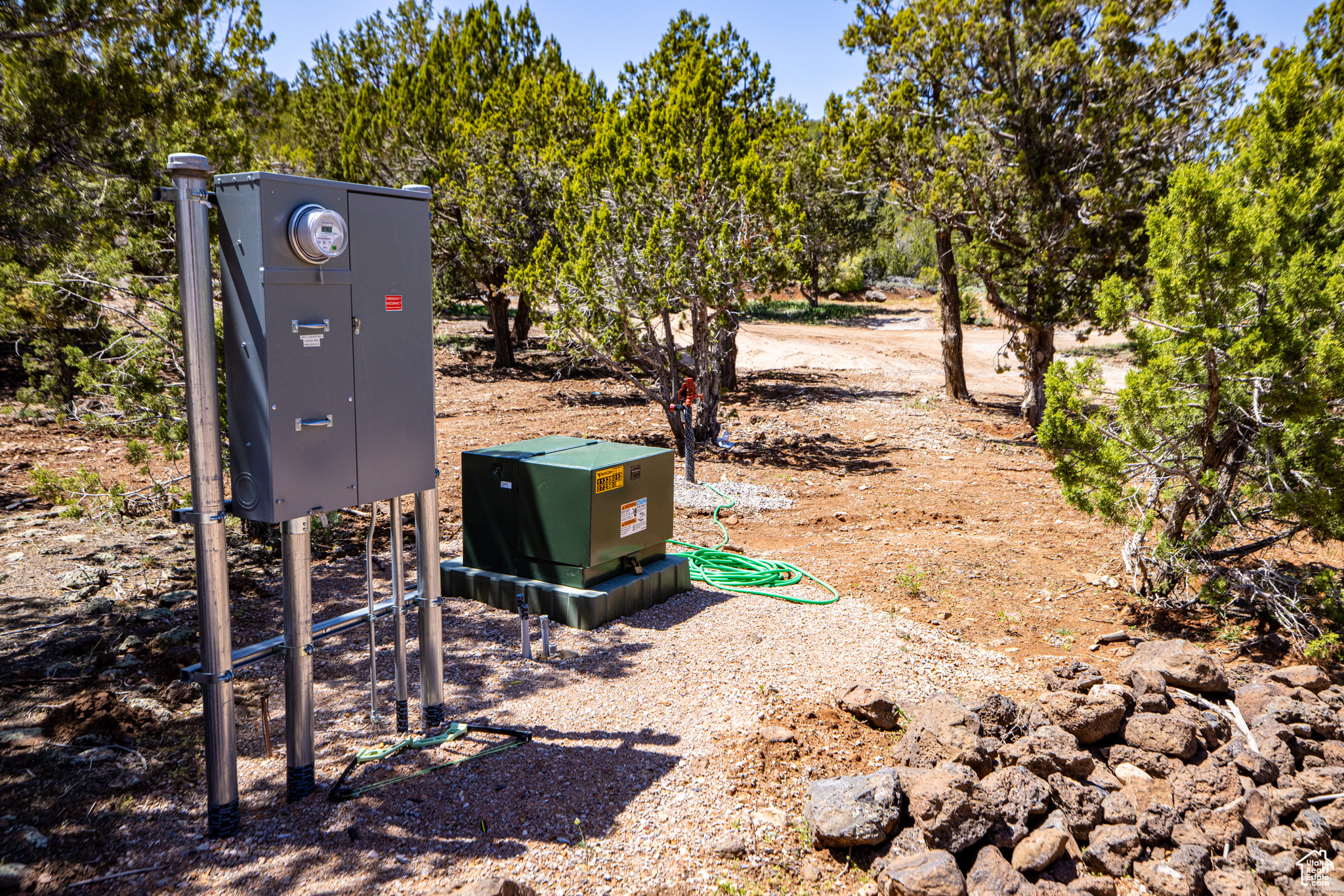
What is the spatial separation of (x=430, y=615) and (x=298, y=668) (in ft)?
2.64

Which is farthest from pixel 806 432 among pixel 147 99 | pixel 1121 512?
pixel 147 99

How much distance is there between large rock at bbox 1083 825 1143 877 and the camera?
12.8 ft

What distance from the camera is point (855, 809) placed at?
396 cm

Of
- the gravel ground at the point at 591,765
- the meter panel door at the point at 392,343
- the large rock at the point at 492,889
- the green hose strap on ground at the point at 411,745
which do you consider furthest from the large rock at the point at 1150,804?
the meter panel door at the point at 392,343

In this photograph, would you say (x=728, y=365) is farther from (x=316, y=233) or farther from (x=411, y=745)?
(x=316, y=233)

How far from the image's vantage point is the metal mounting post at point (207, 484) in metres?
3.49

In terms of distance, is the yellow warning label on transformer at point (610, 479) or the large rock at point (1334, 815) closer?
the large rock at point (1334, 815)

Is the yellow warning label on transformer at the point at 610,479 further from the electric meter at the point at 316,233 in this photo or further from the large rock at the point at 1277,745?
the large rock at the point at 1277,745

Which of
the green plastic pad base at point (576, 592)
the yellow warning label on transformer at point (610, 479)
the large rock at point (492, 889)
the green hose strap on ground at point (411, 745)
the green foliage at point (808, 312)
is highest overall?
the green foliage at point (808, 312)

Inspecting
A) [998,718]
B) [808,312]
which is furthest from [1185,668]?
[808,312]

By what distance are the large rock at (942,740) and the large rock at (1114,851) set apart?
0.59 metres

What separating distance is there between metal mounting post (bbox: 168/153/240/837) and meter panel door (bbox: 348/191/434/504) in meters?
0.63

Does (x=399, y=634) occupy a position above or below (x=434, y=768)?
above

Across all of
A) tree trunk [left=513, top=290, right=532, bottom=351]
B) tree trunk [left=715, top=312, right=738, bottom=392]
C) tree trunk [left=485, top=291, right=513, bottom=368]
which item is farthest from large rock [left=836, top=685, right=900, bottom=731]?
tree trunk [left=513, top=290, right=532, bottom=351]
